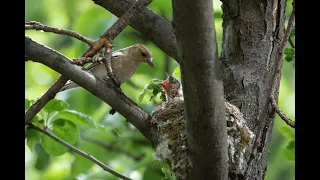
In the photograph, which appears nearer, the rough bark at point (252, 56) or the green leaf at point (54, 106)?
the rough bark at point (252, 56)

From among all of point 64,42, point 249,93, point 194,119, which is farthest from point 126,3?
point 64,42

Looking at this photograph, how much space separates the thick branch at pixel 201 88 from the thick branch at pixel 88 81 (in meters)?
0.52

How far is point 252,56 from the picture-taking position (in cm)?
386

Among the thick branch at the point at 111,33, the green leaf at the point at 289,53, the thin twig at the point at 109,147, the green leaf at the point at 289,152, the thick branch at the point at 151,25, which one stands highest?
the thin twig at the point at 109,147

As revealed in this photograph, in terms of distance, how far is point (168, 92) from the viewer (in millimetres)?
5145

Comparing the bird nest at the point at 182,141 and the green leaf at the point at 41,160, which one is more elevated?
the green leaf at the point at 41,160

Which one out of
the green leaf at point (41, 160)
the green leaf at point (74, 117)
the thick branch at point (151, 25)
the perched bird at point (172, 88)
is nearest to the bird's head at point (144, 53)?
the perched bird at point (172, 88)

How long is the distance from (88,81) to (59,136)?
5.00 ft

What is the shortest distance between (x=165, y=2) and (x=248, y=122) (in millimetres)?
2676

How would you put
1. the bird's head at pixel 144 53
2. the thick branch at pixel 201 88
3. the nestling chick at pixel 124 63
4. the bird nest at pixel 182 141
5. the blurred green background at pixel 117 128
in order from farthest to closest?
the bird's head at pixel 144 53
the blurred green background at pixel 117 128
the nestling chick at pixel 124 63
the bird nest at pixel 182 141
the thick branch at pixel 201 88

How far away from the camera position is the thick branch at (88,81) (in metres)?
3.24

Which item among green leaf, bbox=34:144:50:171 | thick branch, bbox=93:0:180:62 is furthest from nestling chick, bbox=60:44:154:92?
thick branch, bbox=93:0:180:62

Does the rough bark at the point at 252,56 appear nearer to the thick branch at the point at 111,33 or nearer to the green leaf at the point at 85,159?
the thick branch at the point at 111,33

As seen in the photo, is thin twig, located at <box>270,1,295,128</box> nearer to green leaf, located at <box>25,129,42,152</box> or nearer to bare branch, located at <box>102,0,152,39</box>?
bare branch, located at <box>102,0,152,39</box>
